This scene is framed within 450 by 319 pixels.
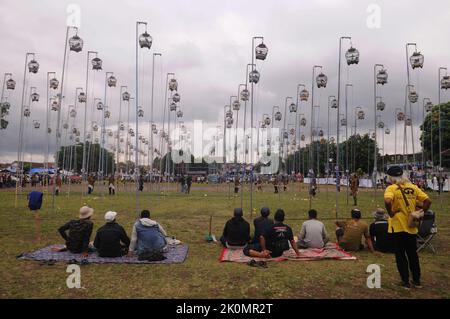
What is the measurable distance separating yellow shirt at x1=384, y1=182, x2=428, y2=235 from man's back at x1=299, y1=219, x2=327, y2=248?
3197 mm

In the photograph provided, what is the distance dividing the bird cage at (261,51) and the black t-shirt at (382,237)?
32.1 ft

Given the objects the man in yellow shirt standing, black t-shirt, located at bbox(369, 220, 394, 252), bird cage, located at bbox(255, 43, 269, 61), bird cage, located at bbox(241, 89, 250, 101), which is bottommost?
black t-shirt, located at bbox(369, 220, 394, 252)

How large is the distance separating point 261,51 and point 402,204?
1176 cm

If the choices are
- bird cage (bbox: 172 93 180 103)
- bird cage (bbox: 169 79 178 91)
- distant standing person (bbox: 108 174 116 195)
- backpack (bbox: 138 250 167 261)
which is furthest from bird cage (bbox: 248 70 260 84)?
distant standing person (bbox: 108 174 116 195)

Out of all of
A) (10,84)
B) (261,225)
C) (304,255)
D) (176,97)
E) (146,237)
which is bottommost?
(304,255)

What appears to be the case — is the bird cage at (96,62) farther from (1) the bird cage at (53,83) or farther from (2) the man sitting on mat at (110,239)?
(2) the man sitting on mat at (110,239)

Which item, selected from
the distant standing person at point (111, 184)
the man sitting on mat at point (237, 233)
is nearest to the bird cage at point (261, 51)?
the man sitting on mat at point (237, 233)

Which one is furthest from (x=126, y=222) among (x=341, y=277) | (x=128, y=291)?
(x=341, y=277)

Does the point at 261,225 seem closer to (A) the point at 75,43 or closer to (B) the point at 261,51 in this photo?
(B) the point at 261,51

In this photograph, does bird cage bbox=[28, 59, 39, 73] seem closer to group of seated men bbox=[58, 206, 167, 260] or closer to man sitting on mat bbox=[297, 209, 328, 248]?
group of seated men bbox=[58, 206, 167, 260]

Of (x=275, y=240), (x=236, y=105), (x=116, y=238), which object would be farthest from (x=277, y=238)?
(x=236, y=105)

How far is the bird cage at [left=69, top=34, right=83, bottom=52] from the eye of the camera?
58.7ft

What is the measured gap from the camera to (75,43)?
1797 cm

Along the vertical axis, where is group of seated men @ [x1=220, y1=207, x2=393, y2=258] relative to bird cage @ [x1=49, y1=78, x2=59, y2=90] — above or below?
Answer: below
